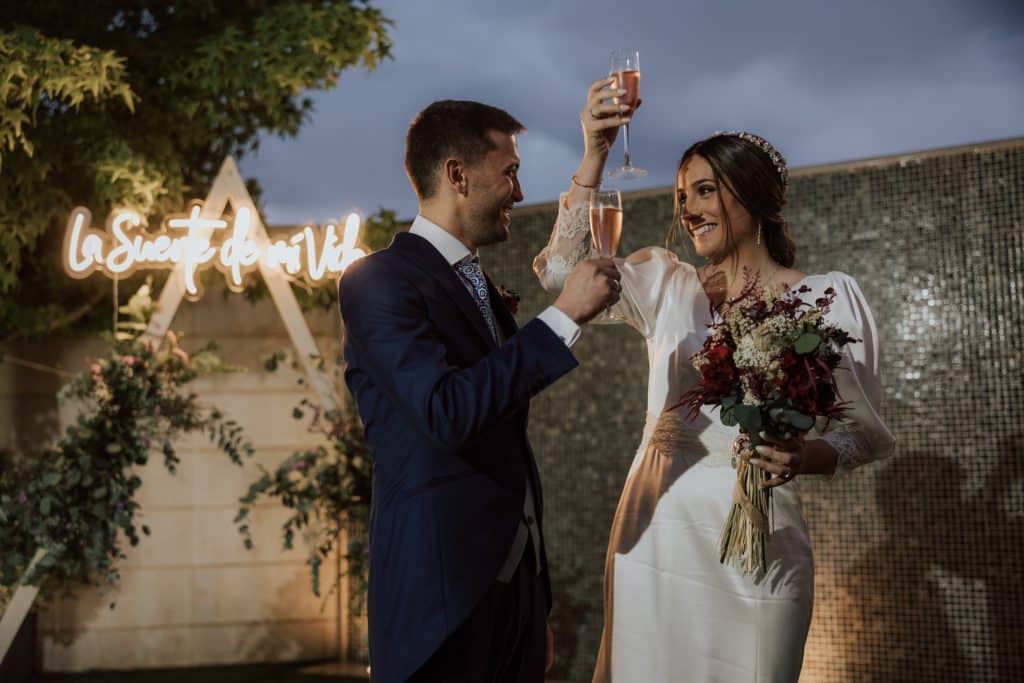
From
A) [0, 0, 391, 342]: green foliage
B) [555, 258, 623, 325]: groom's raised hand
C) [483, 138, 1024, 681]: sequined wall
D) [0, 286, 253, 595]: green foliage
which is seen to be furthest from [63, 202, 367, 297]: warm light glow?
[555, 258, 623, 325]: groom's raised hand

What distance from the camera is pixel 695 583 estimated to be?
7.60ft

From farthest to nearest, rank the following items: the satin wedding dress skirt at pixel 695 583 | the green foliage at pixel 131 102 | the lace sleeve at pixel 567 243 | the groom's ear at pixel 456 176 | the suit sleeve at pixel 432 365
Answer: the green foliage at pixel 131 102 → the lace sleeve at pixel 567 243 → the satin wedding dress skirt at pixel 695 583 → the groom's ear at pixel 456 176 → the suit sleeve at pixel 432 365

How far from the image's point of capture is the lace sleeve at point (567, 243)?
7.93 ft

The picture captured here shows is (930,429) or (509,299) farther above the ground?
(509,299)

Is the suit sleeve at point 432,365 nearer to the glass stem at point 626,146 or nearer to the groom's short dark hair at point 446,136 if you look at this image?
the groom's short dark hair at point 446,136

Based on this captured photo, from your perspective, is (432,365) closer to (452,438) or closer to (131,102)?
(452,438)

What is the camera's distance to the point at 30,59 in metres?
4.90

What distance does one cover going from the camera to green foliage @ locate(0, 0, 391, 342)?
5379 mm

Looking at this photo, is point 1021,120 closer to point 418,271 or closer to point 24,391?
point 24,391

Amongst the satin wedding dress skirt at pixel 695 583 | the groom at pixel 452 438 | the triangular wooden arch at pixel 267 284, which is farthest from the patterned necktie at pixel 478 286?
the triangular wooden arch at pixel 267 284

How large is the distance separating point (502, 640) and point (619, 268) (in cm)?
112

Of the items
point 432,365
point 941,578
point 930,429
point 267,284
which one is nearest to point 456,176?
point 432,365

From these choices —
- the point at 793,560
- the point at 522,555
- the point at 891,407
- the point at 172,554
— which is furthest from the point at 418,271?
the point at 172,554

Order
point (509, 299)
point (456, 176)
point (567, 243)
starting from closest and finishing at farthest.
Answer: point (456, 176) < point (509, 299) < point (567, 243)
